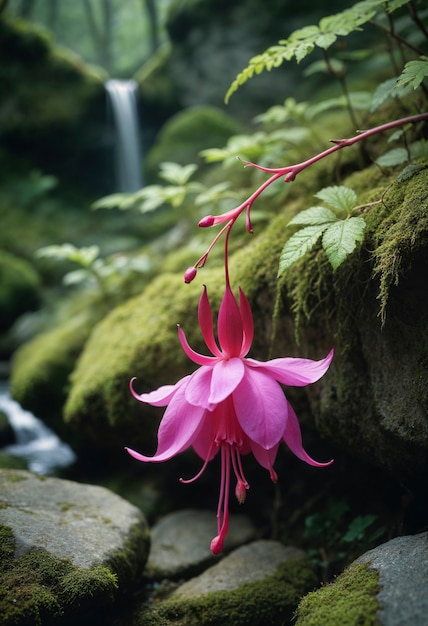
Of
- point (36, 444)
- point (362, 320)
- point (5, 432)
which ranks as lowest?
point (36, 444)

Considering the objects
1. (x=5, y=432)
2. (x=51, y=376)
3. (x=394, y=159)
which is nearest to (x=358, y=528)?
(x=394, y=159)

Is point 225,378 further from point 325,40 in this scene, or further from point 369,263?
point 325,40

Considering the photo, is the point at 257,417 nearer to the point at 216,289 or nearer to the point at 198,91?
the point at 216,289

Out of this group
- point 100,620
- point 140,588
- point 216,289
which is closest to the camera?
point 100,620

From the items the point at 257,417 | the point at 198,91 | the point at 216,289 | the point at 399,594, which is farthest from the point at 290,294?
the point at 198,91

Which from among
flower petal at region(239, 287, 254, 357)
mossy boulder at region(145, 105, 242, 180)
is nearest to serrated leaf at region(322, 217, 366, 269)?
flower petal at region(239, 287, 254, 357)

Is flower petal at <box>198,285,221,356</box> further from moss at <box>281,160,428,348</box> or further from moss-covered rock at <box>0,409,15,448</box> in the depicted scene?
moss-covered rock at <box>0,409,15,448</box>
